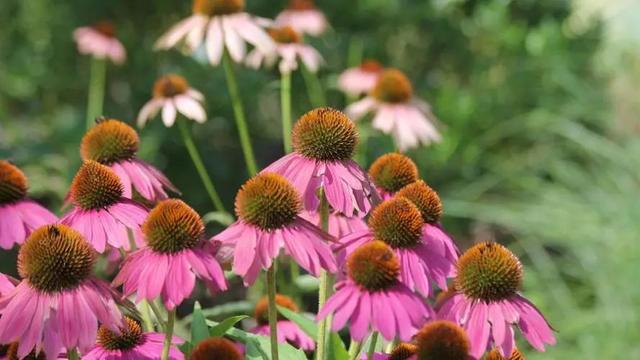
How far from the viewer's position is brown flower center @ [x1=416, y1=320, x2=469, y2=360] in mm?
688

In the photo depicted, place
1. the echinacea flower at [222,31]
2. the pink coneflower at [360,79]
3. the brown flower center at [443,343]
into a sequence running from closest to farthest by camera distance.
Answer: the brown flower center at [443,343] → the echinacea flower at [222,31] → the pink coneflower at [360,79]

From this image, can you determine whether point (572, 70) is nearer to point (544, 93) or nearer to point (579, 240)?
point (544, 93)

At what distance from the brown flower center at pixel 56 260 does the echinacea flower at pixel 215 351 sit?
4.5 inches

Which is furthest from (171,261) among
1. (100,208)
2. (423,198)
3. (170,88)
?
(170,88)

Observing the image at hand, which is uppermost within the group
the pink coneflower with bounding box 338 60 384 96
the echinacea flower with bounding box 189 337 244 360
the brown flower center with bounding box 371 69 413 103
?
the echinacea flower with bounding box 189 337 244 360

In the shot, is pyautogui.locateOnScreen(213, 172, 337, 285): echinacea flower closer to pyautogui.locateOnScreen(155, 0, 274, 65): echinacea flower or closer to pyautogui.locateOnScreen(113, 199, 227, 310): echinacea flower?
pyautogui.locateOnScreen(113, 199, 227, 310): echinacea flower

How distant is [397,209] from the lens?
78 centimetres

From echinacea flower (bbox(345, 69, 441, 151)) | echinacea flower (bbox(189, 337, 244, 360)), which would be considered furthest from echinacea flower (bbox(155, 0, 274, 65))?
echinacea flower (bbox(189, 337, 244, 360))

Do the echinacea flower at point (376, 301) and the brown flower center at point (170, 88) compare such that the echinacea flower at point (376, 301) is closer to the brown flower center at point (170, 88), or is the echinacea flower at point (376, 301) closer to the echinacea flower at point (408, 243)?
the echinacea flower at point (408, 243)

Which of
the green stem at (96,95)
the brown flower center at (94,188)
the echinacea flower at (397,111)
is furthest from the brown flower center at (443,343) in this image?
the green stem at (96,95)

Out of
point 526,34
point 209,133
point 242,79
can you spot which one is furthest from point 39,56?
point 526,34

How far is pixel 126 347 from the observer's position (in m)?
0.80

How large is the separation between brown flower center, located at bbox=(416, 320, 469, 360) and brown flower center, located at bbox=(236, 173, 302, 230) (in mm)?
154

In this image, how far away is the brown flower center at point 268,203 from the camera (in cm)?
78
